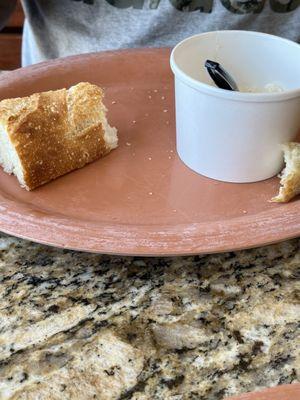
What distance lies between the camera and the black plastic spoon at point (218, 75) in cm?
80

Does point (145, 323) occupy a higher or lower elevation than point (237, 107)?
lower

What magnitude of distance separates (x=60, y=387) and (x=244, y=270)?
25 cm

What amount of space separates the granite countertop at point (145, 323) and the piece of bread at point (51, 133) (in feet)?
0.37

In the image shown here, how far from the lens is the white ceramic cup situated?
0.73m

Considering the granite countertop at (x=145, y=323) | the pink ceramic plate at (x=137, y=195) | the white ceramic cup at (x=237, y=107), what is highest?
the white ceramic cup at (x=237, y=107)

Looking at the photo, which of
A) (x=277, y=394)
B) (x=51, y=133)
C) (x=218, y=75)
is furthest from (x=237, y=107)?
(x=277, y=394)

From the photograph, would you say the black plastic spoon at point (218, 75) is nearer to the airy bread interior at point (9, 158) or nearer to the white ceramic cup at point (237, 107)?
the white ceramic cup at point (237, 107)

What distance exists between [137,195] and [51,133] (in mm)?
144

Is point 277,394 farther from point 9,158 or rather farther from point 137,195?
point 9,158

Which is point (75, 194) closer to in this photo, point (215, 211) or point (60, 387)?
point (215, 211)

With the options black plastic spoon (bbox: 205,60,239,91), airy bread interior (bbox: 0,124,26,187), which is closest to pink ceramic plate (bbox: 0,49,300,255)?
airy bread interior (bbox: 0,124,26,187)

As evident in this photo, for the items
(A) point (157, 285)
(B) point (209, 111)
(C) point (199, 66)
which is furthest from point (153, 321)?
(C) point (199, 66)

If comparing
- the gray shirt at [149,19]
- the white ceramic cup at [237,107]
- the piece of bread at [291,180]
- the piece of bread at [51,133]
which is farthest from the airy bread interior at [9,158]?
the gray shirt at [149,19]

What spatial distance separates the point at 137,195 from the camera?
0.76m
